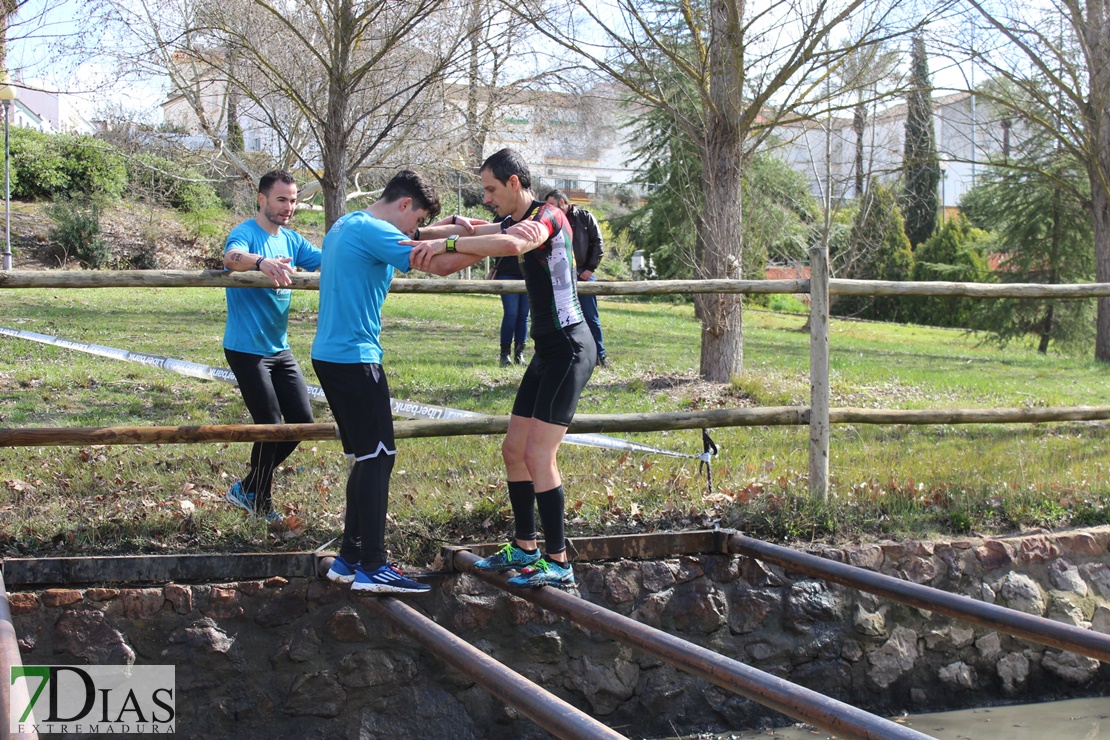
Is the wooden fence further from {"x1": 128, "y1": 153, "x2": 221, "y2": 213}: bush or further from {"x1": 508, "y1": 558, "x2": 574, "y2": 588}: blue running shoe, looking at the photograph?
{"x1": 128, "y1": 153, "x2": 221, "y2": 213}: bush

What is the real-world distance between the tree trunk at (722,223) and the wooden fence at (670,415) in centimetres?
350

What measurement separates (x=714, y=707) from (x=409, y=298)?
1609 centimetres

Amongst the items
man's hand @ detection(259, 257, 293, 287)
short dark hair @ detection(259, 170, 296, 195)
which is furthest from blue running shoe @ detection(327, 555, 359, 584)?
short dark hair @ detection(259, 170, 296, 195)

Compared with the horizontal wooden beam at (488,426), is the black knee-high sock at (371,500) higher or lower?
lower

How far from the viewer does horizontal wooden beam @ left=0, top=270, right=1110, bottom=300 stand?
529cm

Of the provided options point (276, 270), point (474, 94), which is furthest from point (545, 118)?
point (276, 270)

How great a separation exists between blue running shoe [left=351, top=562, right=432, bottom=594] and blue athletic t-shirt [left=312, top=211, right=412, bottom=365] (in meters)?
0.99

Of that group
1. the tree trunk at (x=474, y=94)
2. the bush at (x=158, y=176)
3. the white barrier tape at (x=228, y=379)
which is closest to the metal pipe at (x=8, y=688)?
the white barrier tape at (x=228, y=379)

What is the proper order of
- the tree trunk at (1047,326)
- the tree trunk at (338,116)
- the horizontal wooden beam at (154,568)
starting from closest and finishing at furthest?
1. the horizontal wooden beam at (154,568)
2. the tree trunk at (338,116)
3. the tree trunk at (1047,326)

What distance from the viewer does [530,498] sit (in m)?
4.87

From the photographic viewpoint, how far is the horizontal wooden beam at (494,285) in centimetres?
529

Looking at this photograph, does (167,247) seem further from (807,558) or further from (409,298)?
(807,558)

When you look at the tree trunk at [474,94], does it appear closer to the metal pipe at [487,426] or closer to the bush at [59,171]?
the metal pipe at [487,426]

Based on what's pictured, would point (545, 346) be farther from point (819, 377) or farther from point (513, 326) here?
point (513, 326)
